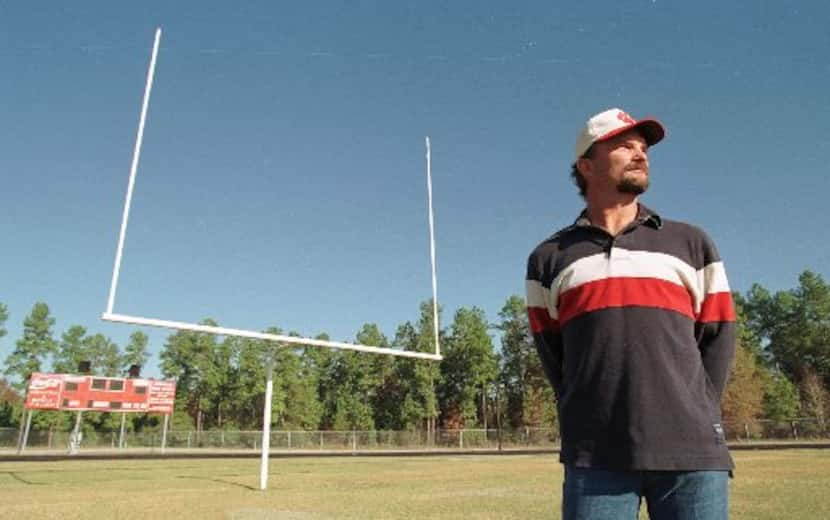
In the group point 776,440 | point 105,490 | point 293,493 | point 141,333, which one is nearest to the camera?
point 293,493

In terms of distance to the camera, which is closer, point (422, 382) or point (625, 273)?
point (625, 273)

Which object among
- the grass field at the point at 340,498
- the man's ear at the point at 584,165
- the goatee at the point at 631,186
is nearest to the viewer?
the goatee at the point at 631,186

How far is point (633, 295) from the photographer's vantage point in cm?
205

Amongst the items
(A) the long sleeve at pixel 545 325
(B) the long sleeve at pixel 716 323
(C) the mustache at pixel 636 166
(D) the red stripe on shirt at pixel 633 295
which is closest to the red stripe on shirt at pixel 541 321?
(A) the long sleeve at pixel 545 325

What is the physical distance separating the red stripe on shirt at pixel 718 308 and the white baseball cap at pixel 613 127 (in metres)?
0.67

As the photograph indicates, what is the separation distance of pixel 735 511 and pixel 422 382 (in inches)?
1842

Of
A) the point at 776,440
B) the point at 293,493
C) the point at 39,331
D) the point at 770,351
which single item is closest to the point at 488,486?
the point at 293,493

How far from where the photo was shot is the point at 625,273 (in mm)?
2096

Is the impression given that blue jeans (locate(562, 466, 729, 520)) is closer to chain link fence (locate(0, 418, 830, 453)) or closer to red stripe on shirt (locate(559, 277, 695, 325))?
red stripe on shirt (locate(559, 277, 695, 325))

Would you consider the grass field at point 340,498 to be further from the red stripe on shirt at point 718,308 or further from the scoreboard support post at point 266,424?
the red stripe on shirt at point 718,308

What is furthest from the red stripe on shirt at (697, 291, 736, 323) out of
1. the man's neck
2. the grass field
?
the grass field

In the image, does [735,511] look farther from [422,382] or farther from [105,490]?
[422,382]

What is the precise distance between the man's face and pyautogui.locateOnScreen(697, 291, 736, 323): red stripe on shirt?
473mm

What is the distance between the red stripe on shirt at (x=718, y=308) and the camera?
6.88ft
